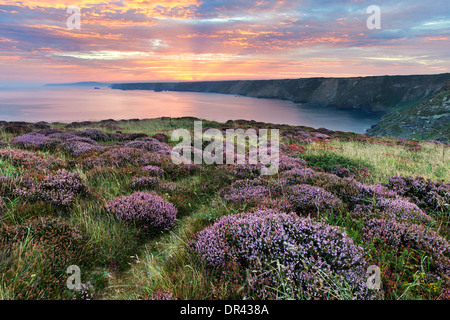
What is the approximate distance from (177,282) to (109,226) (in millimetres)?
1865

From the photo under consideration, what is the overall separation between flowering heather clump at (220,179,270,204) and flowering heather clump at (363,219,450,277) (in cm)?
210

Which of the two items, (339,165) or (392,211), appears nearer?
(392,211)

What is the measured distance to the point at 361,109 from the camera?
190m

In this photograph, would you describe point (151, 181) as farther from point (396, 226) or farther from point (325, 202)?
point (396, 226)

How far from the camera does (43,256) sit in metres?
2.67

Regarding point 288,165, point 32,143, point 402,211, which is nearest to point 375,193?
point 402,211

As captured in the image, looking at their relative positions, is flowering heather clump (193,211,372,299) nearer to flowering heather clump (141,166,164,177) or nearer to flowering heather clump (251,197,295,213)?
flowering heather clump (251,197,295,213)

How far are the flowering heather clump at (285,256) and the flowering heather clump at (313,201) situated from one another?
1.28m

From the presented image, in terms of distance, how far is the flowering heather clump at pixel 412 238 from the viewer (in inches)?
113

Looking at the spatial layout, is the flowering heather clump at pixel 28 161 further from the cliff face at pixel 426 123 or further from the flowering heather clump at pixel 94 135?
the cliff face at pixel 426 123

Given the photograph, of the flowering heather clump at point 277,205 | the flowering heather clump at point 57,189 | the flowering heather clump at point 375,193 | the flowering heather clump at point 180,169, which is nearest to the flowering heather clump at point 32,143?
the flowering heather clump at point 57,189

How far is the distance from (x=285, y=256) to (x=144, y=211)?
2.62 meters

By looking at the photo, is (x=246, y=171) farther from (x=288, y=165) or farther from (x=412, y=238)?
(x=412, y=238)
